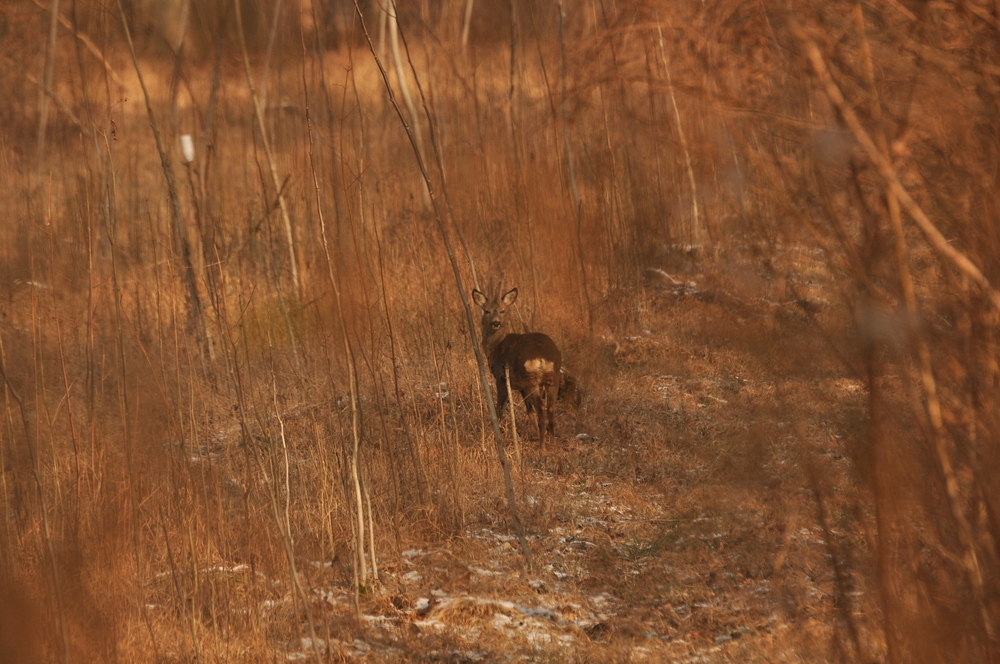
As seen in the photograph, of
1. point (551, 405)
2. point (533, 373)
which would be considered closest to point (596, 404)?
point (551, 405)

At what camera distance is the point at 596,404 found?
9.10 metres

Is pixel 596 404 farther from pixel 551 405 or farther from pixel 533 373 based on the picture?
pixel 533 373

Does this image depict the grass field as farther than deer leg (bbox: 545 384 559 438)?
No

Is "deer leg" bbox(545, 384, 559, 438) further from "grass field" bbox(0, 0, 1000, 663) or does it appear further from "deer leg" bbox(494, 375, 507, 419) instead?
"deer leg" bbox(494, 375, 507, 419)

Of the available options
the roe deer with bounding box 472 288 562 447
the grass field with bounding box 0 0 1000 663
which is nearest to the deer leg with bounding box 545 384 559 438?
the roe deer with bounding box 472 288 562 447

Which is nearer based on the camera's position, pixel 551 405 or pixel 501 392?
pixel 551 405

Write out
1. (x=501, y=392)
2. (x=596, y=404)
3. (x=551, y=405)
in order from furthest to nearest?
(x=596, y=404) < (x=501, y=392) < (x=551, y=405)

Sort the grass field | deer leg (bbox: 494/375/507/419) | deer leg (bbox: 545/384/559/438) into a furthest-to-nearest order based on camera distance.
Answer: deer leg (bbox: 494/375/507/419) < deer leg (bbox: 545/384/559/438) < the grass field

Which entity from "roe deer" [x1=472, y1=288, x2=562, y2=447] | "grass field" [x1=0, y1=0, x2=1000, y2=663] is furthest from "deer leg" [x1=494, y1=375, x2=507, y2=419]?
"grass field" [x1=0, y1=0, x2=1000, y2=663]

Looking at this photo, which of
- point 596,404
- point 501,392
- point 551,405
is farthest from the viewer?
point 596,404

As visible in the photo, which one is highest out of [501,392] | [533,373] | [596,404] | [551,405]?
[533,373]

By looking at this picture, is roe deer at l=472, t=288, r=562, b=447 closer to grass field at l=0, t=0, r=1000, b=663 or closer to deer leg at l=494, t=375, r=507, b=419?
deer leg at l=494, t=375, r=507, b=419

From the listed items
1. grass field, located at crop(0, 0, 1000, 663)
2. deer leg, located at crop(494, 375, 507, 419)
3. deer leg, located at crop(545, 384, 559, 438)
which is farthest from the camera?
deer leg, located at crop(494, 375, 507, 419)

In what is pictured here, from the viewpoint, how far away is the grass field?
226 cm
